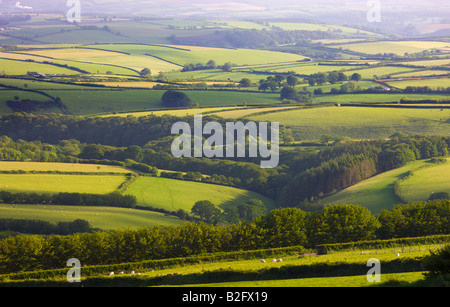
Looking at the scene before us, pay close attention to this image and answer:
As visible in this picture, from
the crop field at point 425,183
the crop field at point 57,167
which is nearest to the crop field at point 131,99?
the crop field at point 57,167

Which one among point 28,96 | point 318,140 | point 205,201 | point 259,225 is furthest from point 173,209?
point 28,96

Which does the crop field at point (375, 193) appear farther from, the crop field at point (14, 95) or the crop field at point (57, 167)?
the crop field at point (14, 95)

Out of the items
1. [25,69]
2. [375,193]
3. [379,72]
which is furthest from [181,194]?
[379,72]

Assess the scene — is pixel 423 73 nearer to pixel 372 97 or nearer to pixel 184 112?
pixel 372 97
